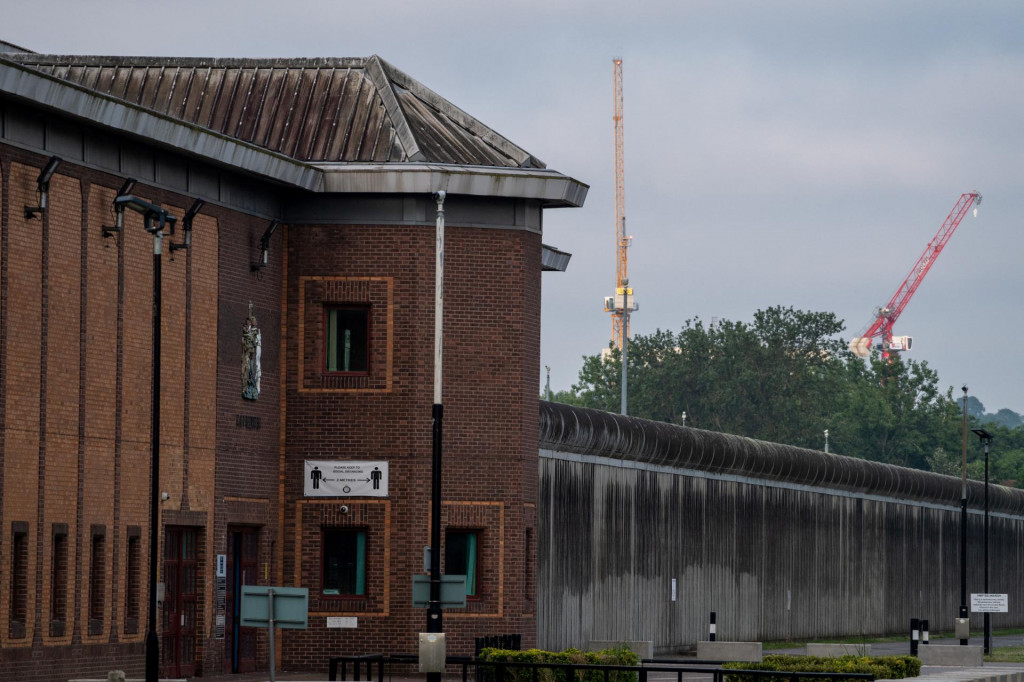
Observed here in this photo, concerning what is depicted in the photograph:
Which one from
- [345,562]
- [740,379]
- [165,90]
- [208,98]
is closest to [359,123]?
[208,98]

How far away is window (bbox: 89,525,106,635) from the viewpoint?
31.5m

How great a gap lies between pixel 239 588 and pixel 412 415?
14.8 ft

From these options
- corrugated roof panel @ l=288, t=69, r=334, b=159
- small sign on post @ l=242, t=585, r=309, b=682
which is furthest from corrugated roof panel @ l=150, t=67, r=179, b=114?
small sign on post @ l=242, t=585, r=309, b=682

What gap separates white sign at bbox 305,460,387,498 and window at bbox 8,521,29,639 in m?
8.41

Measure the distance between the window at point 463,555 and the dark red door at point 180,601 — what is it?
16.8ft

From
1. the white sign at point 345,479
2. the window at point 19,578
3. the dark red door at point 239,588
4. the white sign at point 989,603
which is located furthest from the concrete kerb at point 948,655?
the window at point 19,578

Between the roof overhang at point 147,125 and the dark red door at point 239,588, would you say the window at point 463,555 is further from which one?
the roof overhang at point 147,125

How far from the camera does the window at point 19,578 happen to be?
96.3 ft

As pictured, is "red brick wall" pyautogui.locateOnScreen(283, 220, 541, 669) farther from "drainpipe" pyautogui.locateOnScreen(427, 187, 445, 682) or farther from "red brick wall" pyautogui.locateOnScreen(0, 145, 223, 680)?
"drainpipe" pyautogui.locateOnScreen(427, 187, 445, 682)

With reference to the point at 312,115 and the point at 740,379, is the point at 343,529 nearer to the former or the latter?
the point at 312,115

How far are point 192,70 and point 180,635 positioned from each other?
38.9 feet

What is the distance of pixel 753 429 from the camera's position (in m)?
132

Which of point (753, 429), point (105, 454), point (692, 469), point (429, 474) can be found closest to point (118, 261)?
point (105, 454)

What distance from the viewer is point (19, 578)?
29578mm
